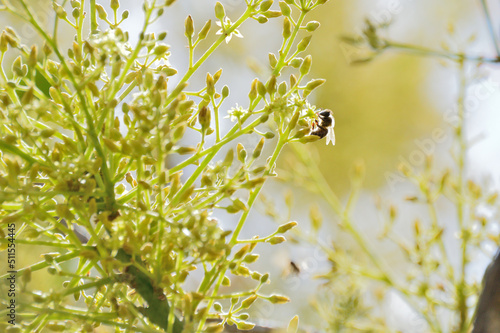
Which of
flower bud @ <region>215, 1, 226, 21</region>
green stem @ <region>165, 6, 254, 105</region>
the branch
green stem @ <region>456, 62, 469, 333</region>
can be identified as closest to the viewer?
the branch

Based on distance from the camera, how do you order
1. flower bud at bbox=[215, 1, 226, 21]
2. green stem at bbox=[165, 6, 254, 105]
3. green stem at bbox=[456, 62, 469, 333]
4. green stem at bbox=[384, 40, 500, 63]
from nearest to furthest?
green stem at bbox=[165, 6, 254, 105] → flower bud at bbox=[215, 1, 226, 21] → green stem at bbox=[384, 40, 500, 63] → green stem at bbox=[456, 62, 469, 333]

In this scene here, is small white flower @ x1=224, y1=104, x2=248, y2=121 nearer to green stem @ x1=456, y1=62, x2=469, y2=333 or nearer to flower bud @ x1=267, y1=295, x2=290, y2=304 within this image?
flower bud @ x1=267, y1=295, x2=290, y2=304

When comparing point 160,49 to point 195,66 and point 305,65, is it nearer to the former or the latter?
point 195,66

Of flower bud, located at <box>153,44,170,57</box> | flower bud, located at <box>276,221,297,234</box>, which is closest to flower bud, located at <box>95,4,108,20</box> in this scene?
flower bud, located at <box>153,44,170,57</box>

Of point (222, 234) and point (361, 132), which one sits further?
point (361, 132)

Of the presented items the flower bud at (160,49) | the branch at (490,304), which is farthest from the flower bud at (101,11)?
the branch at (490,304)

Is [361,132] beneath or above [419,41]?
beneath

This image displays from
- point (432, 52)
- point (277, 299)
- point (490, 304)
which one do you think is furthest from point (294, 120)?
point (432, 52)

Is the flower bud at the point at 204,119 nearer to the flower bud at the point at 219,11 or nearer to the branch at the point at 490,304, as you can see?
the flower bud at the point at 219,11

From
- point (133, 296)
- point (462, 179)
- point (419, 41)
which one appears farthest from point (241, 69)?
point (133, 296)

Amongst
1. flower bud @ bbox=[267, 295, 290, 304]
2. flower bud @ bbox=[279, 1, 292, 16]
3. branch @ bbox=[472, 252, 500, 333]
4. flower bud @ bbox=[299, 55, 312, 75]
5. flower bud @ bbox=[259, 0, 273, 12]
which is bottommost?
branch @ bbox=[472, 252, 500, 333]

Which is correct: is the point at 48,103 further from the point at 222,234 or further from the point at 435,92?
the point at 435,92
